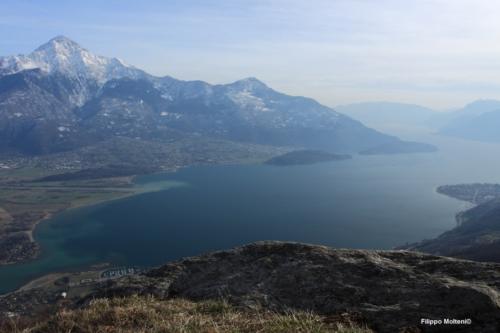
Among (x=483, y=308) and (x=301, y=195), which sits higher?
(x=483, y=308)

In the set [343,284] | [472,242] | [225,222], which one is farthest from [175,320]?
[225,222]

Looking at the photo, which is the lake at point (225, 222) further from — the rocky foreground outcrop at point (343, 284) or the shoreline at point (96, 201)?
the rocky foreground outcrop at point (343, 284)

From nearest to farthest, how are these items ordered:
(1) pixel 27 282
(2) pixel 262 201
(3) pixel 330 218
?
(1) pixel 27 282 < (3) pixel 330 218 < (2) pixel 262 201

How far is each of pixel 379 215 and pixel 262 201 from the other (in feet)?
130

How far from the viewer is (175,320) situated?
7.02 meters

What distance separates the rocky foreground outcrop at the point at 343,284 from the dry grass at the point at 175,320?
0.67m

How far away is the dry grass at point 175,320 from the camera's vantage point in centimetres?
657

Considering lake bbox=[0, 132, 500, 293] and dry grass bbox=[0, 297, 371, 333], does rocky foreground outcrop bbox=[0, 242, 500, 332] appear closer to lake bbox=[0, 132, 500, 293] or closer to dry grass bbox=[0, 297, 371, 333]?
dry grass bbox=[0, 297, 371, 333]

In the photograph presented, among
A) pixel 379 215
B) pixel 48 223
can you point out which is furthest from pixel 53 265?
pixel 379 215

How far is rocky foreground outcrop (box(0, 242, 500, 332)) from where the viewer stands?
7.16 m

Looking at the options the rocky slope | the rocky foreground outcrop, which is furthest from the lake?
the rocky foreground outcrop

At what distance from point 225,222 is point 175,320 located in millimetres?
121467

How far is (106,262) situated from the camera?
93750mm

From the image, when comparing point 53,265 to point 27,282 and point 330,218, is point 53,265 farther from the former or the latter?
point 330,218
